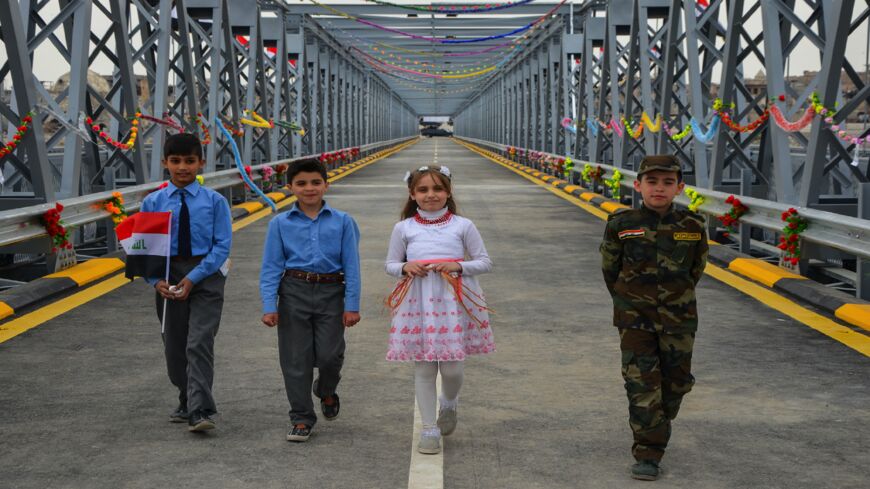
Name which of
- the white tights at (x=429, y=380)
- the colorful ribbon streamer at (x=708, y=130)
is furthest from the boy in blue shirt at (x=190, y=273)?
the colorful ribbon streamer at (x=708, y=130)

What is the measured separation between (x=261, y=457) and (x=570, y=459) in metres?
1.42

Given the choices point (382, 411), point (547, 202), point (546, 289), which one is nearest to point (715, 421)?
point (382, 411)

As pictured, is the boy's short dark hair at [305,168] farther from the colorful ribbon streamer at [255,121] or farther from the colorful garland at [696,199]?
the colorful ribbon streamer at [255,121]

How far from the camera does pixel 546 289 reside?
11.0m

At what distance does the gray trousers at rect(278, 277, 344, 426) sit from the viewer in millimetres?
5668

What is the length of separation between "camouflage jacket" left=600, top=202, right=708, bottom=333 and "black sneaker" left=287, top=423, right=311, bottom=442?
1.61 metres

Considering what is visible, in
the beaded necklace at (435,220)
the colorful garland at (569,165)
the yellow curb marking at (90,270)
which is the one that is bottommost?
the yellow curb marking at (90,270)

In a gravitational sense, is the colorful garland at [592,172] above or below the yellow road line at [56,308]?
above

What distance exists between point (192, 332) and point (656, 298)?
2.37 metres

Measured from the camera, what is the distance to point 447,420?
5.58m

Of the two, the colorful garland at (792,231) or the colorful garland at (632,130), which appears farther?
the colorful garland at (632,130)

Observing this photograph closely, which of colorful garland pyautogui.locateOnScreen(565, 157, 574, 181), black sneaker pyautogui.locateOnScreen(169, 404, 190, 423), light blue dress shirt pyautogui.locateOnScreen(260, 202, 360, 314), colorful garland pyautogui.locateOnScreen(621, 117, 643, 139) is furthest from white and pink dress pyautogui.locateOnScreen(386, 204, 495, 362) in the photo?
colorful garland pyautogui.locateOnScreen(565, 157, 574, 181)

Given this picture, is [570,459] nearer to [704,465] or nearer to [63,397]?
[704,465]

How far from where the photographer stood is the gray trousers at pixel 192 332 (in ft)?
19.2
